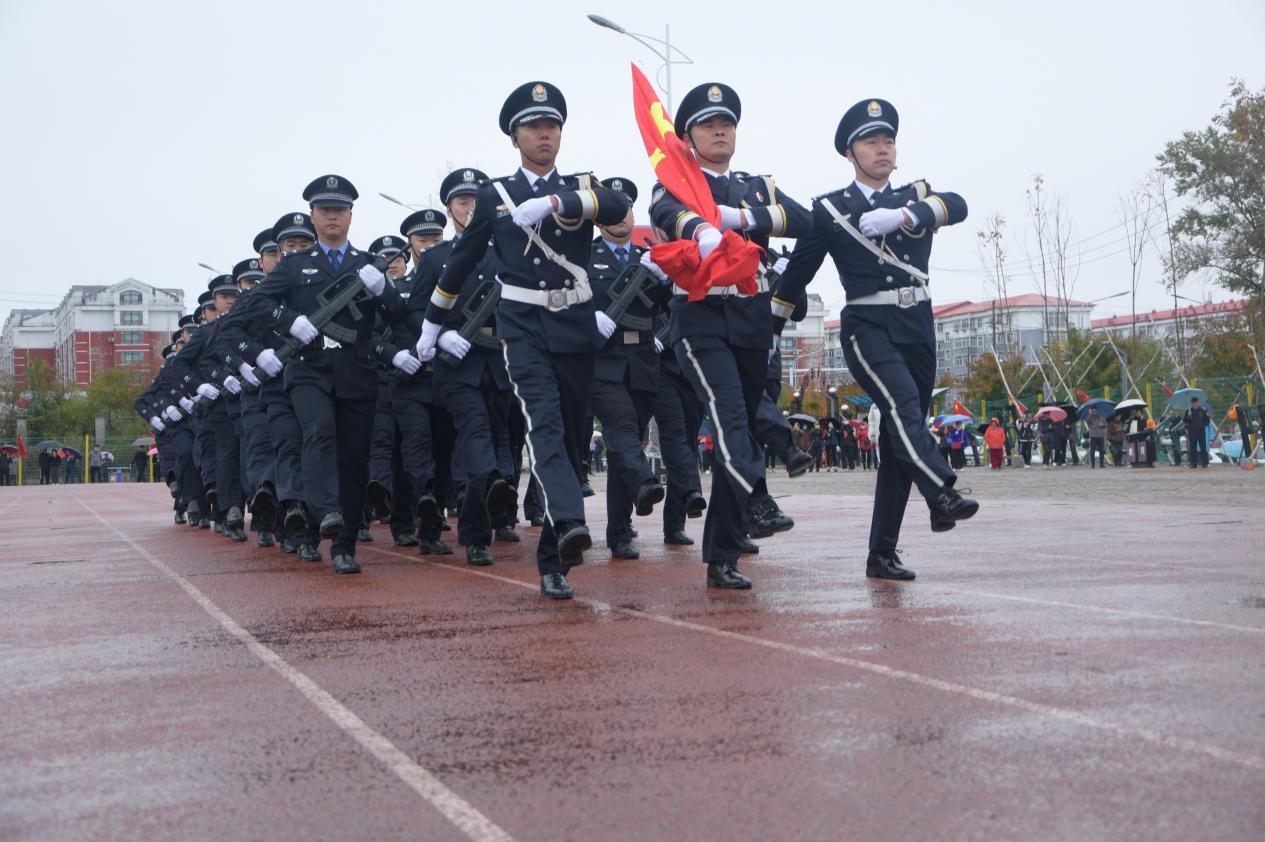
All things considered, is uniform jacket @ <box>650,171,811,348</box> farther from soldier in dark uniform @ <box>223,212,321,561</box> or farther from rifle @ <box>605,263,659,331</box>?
soldier in dark uniform @ <box>223,212,321,561</box>

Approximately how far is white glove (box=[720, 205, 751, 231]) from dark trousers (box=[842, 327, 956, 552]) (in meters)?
0.89

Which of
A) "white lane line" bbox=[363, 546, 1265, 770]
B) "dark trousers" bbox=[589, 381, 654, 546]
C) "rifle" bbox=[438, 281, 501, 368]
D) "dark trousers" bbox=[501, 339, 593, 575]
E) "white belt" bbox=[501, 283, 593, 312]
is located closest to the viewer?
"white lane line" bbox=[363, 546, 1265, 770]

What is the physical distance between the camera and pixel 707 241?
699 cm

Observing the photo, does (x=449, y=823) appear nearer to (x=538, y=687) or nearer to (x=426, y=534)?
(x=538, y=687)

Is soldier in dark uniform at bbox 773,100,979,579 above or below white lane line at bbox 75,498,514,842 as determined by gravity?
above

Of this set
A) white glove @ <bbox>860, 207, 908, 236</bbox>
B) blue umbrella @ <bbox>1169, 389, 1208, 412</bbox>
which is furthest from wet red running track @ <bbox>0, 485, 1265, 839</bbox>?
blue umbrella @ <bbox>1169, 389, 1208, 412</bbox>

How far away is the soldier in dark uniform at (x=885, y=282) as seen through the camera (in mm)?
7500

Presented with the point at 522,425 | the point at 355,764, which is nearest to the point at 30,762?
the point at 355,764

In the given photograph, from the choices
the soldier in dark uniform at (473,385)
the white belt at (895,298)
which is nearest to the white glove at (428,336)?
the soldier in dark uniform at (473,385)

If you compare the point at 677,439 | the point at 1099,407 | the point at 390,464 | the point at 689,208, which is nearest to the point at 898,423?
the point at 689,208

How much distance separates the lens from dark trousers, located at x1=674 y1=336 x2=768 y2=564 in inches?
289

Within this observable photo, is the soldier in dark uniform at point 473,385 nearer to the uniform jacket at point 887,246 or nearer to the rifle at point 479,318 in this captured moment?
the rifle at point 479,318

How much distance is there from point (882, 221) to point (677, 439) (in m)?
3.52

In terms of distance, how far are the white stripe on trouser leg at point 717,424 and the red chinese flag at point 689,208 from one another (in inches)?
11.9
